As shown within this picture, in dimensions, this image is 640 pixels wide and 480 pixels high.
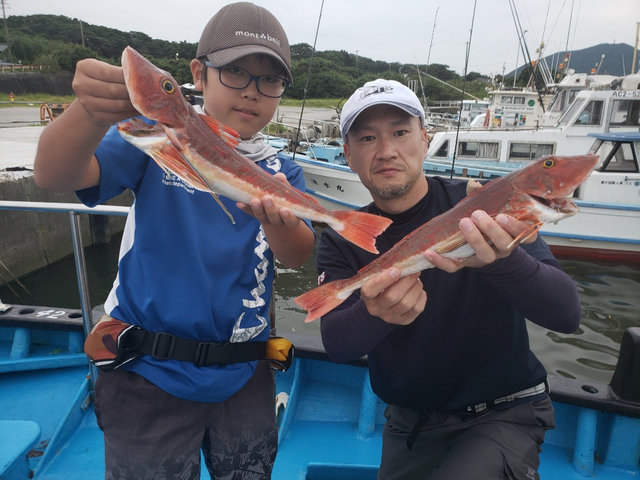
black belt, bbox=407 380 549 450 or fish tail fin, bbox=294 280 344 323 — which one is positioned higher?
fish tail fin, bbox=294 280 344 323

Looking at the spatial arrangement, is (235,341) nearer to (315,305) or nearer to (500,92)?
(315,305)

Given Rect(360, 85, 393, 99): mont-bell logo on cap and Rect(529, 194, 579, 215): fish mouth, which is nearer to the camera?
Rect(529, 194, 579, 215): fish mouth

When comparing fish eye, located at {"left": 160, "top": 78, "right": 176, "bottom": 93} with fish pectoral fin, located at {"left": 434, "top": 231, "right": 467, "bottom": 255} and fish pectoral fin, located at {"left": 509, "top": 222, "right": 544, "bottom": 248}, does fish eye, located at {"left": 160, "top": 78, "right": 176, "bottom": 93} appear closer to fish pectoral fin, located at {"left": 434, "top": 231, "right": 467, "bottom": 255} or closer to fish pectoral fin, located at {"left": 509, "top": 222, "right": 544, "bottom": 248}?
fish pectoral fin, located at {"left": 434, "top": 231, "right": 467, "bottom": 255}

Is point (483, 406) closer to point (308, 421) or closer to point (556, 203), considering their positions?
point (556, 203)

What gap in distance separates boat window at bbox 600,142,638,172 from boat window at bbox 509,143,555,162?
2541mm

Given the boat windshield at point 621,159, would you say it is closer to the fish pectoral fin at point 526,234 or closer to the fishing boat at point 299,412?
the fishing boat at point 299,412

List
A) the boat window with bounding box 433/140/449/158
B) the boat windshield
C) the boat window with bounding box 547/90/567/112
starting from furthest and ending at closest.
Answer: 1. the boat window with bounding box 547/90/567/112
2. the boat window with bounding box 433/140/449/158
3. the boat windshield

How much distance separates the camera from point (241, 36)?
7.02 feet

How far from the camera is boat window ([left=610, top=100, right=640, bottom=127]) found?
14149 millimetres

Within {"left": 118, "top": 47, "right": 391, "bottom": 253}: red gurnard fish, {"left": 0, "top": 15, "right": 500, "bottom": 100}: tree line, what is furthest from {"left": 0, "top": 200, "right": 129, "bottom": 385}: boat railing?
{"left": 0, "top": 15, "right": 500, "bottom": 100}: tree line

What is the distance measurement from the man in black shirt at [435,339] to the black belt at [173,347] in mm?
656

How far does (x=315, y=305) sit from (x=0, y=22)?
109433 mm

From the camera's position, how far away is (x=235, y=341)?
90.0 inches

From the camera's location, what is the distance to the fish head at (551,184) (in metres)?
1.82
